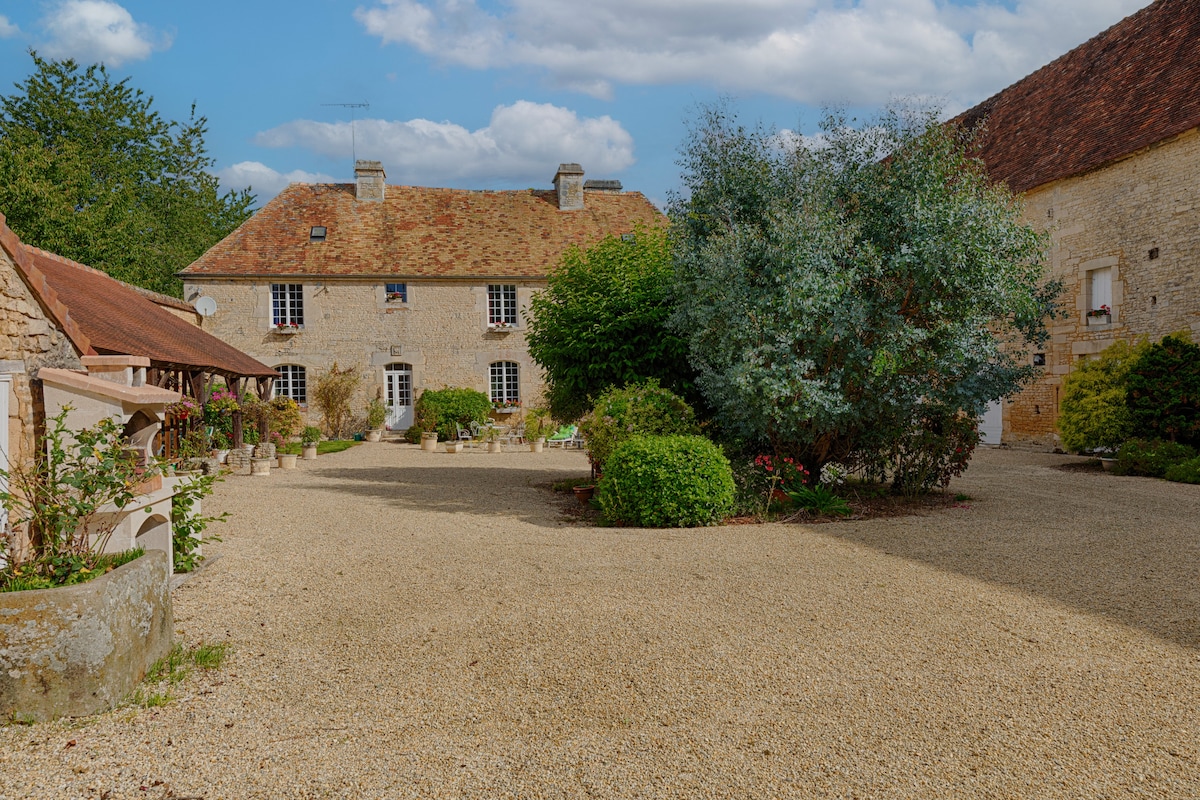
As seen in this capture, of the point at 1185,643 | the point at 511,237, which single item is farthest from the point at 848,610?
the point at 511,237

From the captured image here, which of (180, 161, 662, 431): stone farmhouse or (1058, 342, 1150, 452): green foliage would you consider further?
(180, 161, 662, 431): stone farmhouse

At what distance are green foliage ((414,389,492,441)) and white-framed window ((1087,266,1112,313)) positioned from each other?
42.1 ft

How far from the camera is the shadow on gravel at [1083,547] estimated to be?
4.95 meters

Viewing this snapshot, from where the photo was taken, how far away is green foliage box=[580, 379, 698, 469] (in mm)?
8758

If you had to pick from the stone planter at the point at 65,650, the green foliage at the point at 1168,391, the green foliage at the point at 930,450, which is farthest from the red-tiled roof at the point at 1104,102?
the stone planter at the point at 65,650

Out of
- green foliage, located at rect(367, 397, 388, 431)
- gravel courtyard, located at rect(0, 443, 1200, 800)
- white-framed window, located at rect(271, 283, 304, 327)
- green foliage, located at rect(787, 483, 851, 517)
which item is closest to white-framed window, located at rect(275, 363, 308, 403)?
white-framed window, located at rect(271, 283, 304, 327)

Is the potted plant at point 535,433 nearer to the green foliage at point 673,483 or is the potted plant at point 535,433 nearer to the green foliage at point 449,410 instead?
the green foliage at point 449,410

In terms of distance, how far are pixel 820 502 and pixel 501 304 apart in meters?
13.8

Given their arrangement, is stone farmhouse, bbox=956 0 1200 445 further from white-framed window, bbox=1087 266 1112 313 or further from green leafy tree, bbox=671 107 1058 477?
green leafy tree, bbox=671 107 1058 477

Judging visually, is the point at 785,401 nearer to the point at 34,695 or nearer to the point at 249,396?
the point at 34,695

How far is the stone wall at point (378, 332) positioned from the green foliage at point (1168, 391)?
12211mm

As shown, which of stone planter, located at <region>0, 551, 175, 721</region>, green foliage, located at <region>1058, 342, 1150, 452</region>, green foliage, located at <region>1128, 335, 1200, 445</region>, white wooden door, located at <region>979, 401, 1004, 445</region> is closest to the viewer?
stone planter, located at <region>0, 551, 175, 721</region>

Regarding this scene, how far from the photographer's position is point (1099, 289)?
14.5 m

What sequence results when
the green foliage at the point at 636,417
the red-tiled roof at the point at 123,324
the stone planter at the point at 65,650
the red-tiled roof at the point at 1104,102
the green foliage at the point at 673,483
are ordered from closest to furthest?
1. the stone planter at the point at 65,650
2. the green foliage at the point at 673,483
3. the red-tiled roof at the point at 123,324
4. the green foliage at the point at 636,417
5. the red-tiled roof at the point at 1104,102
